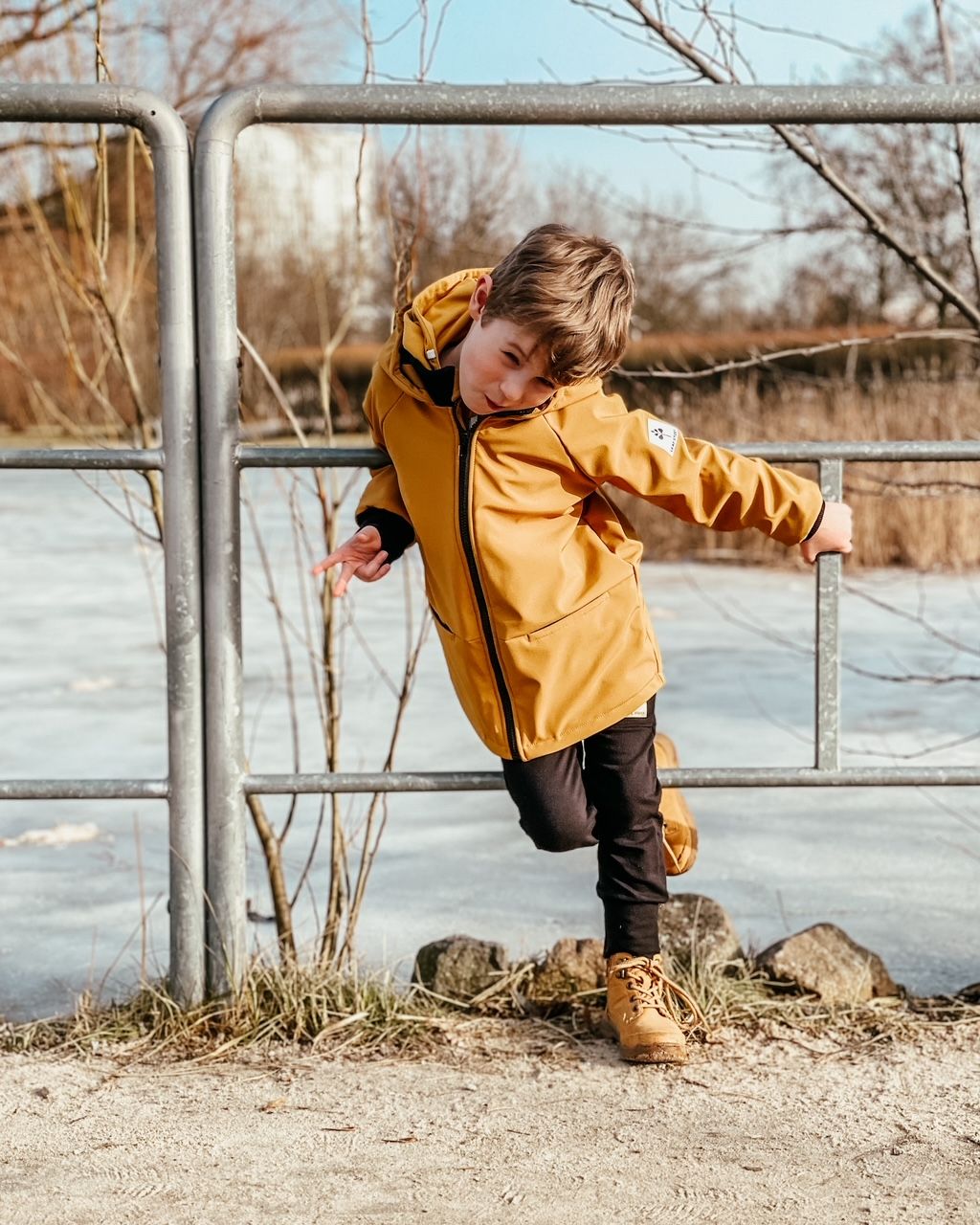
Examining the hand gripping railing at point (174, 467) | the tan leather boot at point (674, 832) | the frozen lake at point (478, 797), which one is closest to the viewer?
the hand gripping railing at point (174, 467)

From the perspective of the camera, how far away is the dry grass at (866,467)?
9281 millimetres

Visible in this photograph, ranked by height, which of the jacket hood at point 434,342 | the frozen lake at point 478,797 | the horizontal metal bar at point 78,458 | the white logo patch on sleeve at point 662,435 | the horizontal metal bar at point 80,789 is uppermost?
the jacket hood at point 434,342

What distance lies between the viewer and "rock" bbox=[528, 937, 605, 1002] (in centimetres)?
235

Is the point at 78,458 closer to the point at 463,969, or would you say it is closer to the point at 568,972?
the point at 463,969

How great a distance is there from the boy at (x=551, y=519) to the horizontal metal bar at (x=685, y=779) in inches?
2.8

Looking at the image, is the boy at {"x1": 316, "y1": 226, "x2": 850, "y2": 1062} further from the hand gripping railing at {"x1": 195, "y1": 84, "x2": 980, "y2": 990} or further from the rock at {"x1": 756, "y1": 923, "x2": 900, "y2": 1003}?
the rock at {"x1": 756, "y1": 923, "x2": 900, "y2": 1003}

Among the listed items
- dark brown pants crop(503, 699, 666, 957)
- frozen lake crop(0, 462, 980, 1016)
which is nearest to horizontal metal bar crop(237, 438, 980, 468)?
dark brown pants crop(503, 699, 666, 957)

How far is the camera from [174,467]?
216 cm

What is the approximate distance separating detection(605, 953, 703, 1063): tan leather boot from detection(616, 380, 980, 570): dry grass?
21.8 feet

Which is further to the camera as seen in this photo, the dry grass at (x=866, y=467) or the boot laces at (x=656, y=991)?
the dry grass at (x=866, y=467)

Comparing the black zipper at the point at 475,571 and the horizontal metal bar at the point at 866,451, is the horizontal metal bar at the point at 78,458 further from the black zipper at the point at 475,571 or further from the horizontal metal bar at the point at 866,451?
the horizontal metal bar at the point at 866,451

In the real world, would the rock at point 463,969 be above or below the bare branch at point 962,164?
below

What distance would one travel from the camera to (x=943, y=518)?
933 centimetres

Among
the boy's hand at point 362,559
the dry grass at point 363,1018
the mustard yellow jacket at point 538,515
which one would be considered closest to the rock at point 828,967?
the dry grass at point 363,1018
